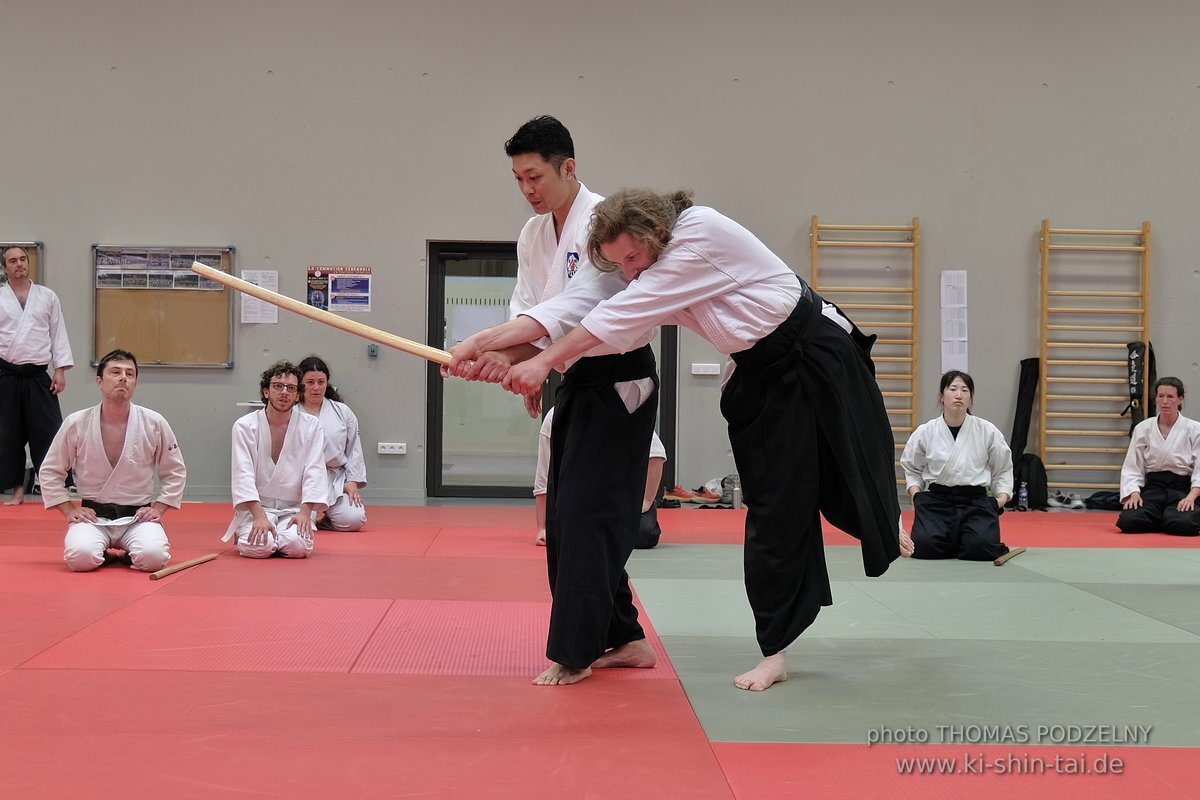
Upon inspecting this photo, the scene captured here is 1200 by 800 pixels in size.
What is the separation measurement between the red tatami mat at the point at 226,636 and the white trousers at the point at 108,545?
57 centimetres

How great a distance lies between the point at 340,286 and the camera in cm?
799

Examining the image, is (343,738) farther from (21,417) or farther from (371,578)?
(21,417)

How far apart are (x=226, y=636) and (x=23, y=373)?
16.4 ft

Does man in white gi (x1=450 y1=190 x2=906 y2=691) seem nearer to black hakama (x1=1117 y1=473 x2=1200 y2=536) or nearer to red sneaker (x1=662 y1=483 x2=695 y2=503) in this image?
black hakama (x1=1117 y1=473 x2=1200 y2=536)

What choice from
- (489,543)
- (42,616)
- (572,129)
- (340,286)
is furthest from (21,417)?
(572,129)

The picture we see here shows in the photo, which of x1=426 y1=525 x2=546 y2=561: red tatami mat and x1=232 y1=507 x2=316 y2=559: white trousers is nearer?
x1=232 y1=507 x2=316 y2=559: white trousers

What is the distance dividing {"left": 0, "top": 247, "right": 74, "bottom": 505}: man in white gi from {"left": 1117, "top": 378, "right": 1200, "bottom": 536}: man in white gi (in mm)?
7398

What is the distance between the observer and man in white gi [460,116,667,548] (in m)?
2.65

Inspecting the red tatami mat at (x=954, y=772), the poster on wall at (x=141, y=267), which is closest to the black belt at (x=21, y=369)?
the poster on wall at (x=141, y=267)

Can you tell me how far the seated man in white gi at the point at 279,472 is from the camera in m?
4.75

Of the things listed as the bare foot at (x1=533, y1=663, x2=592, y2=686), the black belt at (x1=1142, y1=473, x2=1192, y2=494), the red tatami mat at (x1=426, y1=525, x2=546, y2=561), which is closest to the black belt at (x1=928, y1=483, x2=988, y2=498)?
the black belt at (x1=1142, y1=473, x2=1192, y2=494)

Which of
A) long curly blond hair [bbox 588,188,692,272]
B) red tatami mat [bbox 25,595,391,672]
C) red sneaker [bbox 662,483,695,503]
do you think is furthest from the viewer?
red sneaker [bbox 662,483,695,503]

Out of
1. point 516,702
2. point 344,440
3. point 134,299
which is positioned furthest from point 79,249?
point 516,702

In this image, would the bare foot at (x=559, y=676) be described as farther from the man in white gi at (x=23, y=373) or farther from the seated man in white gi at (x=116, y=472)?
the man in white gi at (x=23, y=373)
